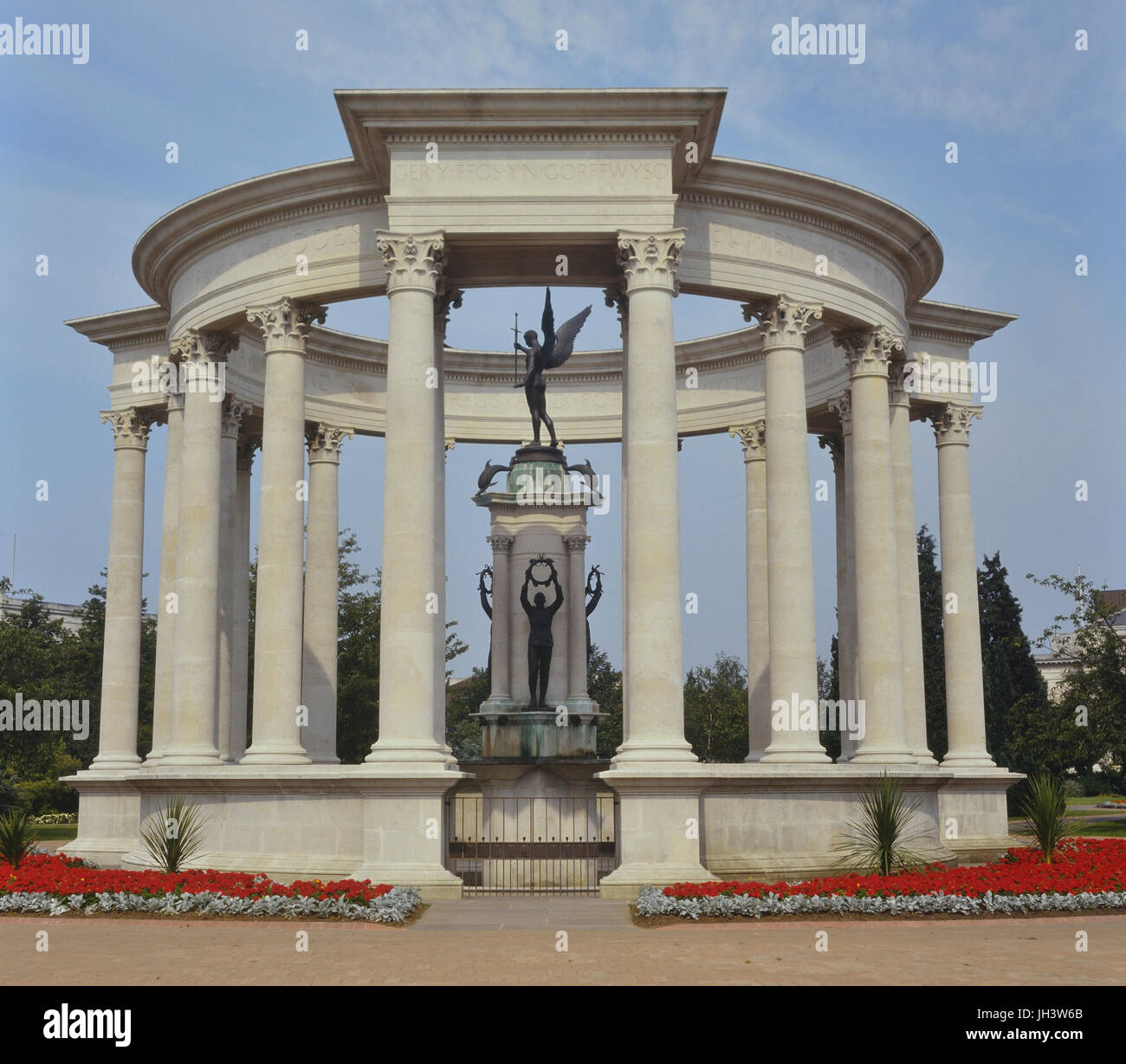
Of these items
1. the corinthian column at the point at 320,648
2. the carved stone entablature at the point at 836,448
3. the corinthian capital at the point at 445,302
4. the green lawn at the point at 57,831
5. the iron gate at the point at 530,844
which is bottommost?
the green lawn at the point at 57,831

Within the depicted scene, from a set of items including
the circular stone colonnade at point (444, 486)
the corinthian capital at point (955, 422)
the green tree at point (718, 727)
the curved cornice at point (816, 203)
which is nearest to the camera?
the circular stone colonnade at point (444, 486)

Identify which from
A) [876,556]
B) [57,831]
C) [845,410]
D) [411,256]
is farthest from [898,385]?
[57,831]

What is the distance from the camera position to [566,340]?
5872cm

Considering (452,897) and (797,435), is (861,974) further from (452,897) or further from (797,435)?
Answer: (797,435)

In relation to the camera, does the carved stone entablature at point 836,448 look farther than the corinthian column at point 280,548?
Yes

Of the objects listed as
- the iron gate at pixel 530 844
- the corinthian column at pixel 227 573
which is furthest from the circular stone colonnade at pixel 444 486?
the iron gate at pixel 530 844

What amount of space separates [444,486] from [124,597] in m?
19.8

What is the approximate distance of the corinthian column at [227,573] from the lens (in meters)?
58.2

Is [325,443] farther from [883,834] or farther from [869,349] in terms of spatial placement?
[883,834]

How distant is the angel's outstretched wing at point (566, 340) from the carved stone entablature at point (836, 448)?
15126 mm

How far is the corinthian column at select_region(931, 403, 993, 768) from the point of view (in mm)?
60350

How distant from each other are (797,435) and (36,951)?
98.4ft

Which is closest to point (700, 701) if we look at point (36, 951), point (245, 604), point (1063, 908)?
point (245, 604)

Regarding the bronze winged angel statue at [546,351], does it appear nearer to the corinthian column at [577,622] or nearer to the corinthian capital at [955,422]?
the corinthian column at [577,622]
